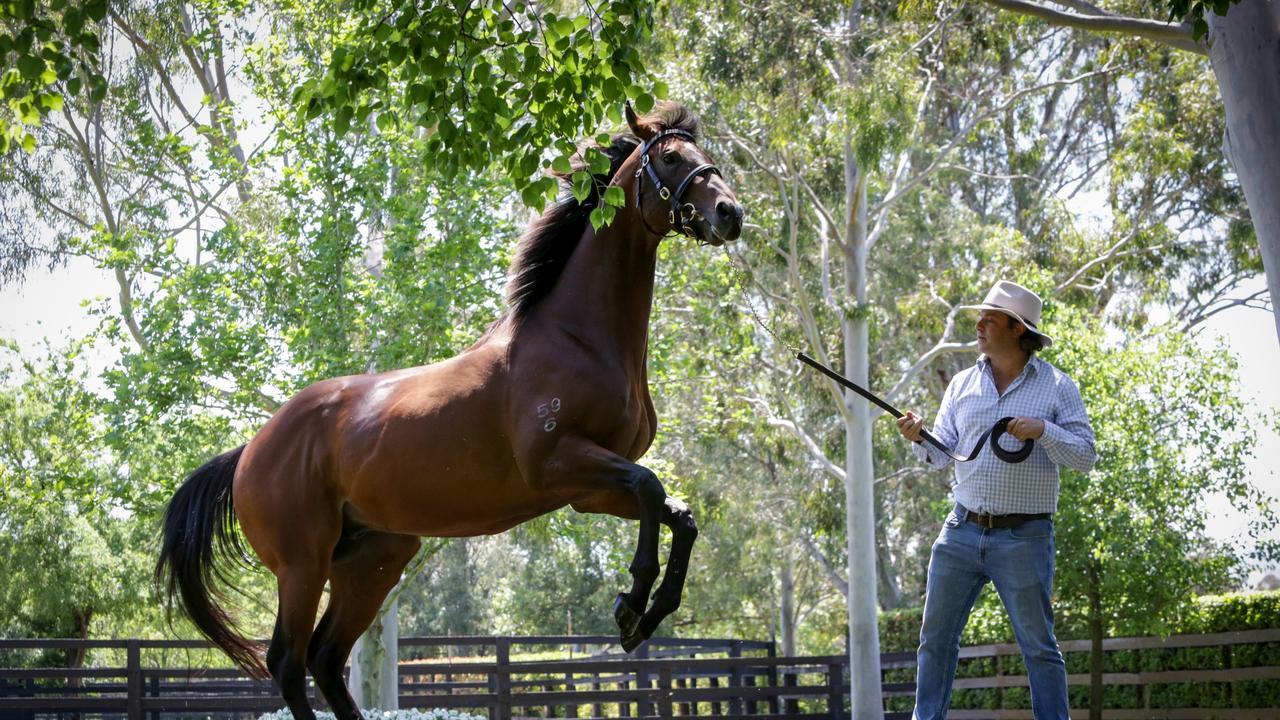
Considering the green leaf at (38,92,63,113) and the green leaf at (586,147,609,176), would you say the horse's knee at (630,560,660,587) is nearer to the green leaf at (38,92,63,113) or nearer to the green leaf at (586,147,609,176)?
the green leaf at (586,147,609,176)

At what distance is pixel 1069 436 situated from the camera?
5.14 meters

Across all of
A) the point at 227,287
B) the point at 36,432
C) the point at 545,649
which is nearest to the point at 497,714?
the point at 227,287

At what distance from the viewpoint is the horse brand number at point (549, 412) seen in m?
4.92

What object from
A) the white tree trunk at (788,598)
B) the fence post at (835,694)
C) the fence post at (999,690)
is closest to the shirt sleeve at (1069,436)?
the fence post at (999,690)

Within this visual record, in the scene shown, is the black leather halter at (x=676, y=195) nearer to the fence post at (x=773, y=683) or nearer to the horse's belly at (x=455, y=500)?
the horse's belly at (x=455, y=500)

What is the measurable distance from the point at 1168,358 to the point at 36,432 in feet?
74.6

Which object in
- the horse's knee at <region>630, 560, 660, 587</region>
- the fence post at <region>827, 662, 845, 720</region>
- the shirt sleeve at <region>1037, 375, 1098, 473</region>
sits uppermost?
the shirt sleeve at <region>1037, 375, 1098, 473</region>

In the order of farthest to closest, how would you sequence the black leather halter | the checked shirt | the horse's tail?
1. the horse's tail
2. the checked shirt
3. the black leather halter

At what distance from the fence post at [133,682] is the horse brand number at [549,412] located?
41.2ft

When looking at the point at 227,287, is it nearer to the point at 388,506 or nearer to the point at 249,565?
the point at 249,565

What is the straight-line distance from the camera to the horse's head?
4.89 metres

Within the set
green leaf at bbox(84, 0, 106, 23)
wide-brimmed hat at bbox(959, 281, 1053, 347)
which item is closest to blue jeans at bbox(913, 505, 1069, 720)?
wide-brimmed hat at bbox(959, 281, 1053, 347)

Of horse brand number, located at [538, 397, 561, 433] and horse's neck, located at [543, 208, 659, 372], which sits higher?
horse's neck, located at [543, 208, 659, 372]

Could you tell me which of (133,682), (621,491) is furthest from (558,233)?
(133,682)
